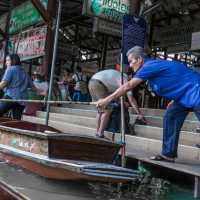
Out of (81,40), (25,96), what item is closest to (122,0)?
(25,96)

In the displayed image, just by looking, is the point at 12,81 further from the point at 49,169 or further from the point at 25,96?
the point at 49,169

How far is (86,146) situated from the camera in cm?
606

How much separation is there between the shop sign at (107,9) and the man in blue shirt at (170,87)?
5032 mm

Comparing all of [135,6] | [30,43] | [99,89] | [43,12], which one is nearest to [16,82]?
[99,89]

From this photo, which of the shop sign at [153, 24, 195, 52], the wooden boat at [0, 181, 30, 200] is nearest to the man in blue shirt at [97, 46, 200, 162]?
the wooden boat at [0, 181, 30, 200]

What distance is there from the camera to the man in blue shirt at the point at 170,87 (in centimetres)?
604

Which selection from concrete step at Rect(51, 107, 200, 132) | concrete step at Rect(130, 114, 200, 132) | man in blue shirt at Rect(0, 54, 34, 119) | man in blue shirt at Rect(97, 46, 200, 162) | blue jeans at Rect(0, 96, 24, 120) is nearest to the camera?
man in blue shirt at Rect(97, 46, 200, 162)

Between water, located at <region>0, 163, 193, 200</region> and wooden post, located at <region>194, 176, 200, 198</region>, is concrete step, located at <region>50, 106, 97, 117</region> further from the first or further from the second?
wooden post, located at <region>194, 176, 200, 198</region>

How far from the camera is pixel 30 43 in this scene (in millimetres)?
17047

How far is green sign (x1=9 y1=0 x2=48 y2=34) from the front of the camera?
1676 cm

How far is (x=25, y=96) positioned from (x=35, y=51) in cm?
696

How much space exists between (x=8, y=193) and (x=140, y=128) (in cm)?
384

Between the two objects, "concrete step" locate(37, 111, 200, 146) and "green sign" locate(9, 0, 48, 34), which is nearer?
"concrete step" locate(37, 111, 200, 146)

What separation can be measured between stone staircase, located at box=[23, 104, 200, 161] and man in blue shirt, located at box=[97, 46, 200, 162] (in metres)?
0.69
